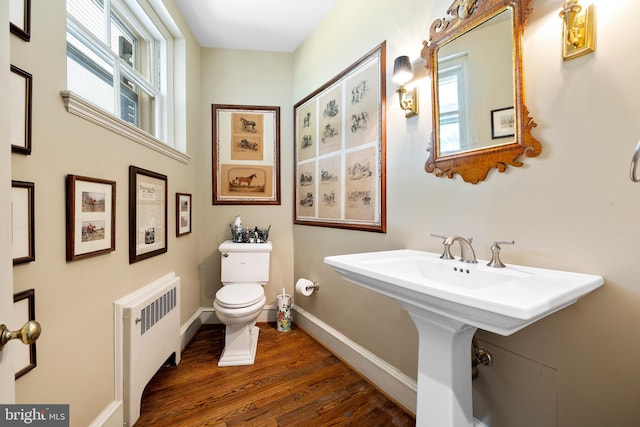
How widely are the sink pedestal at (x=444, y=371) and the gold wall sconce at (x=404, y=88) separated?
1.02 meters

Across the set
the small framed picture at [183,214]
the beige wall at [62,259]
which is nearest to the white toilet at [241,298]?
the small framed picture at [183,214]

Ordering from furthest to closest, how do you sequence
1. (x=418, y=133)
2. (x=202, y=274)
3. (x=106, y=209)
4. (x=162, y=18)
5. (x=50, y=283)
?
(x=202, y=274) < (x=162, y=18) < (x=418, y=133) < (x=106, y=209) < (x=50, y=283)

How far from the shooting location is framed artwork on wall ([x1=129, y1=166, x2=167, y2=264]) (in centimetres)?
149

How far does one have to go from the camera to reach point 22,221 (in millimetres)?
885

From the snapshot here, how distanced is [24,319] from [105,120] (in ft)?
2.87

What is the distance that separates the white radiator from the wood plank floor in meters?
0.18

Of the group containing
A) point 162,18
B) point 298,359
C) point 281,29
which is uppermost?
point 281,29

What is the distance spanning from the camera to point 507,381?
1.11 metres

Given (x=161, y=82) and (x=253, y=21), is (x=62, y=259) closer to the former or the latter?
(x=161, y=82)

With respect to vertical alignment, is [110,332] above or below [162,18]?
below

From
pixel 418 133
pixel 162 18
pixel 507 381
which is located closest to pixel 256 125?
pixel 162 18

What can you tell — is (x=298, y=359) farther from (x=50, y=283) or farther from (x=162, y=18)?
(x=162, y=18)

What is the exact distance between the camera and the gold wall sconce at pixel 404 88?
1379 mm

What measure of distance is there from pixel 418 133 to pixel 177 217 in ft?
5.92
